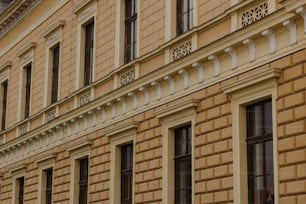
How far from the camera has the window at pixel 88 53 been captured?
21141mm

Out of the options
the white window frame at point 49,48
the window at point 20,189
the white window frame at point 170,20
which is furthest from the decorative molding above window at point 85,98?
the window at point 20,189

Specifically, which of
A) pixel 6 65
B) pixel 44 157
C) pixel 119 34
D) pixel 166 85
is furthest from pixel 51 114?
pixel 166 85

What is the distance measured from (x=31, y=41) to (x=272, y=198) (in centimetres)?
1527

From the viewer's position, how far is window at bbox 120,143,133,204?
58.9ft

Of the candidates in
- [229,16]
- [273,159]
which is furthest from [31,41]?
[273,159]

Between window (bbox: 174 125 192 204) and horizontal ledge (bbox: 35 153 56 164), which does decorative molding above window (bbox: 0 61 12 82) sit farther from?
window (bbox: 174 125 192 204)

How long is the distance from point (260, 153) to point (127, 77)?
583 centimetres

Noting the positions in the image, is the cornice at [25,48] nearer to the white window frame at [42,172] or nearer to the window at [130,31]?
the white window frame at [42,172]

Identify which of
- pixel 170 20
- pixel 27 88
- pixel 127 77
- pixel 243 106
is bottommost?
pixel 243 106

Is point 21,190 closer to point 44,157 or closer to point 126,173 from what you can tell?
point 44,157

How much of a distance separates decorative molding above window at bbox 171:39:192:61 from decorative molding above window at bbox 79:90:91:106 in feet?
15.8

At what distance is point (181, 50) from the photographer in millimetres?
15852

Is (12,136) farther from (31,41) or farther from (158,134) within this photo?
(158,134)

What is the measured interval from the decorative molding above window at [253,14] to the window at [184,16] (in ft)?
7.43
